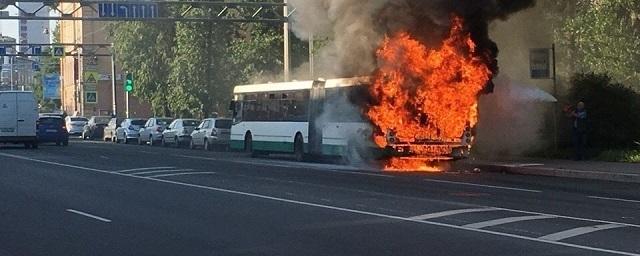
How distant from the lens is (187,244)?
1302 cm

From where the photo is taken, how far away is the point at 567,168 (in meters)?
27.1

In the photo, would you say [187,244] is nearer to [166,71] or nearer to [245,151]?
[245,151]

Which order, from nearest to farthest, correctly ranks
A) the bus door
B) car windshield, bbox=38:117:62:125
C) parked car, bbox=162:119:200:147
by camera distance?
the bus door < car windshield, bbox=38:117:62:125 < parked car, bbox=162:119:200:147

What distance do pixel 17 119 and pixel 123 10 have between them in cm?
875

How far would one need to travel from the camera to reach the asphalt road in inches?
497

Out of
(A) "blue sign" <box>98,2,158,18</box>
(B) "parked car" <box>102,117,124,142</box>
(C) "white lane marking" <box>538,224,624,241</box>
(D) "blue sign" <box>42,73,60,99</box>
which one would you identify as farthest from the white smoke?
(D) "blue sign" <box>42,73,60,99</box>

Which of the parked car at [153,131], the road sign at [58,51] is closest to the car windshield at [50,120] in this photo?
the parked car at [153,131]

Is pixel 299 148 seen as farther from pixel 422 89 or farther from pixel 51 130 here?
pixel 51 130

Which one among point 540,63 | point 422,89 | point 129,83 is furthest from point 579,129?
point 129,83

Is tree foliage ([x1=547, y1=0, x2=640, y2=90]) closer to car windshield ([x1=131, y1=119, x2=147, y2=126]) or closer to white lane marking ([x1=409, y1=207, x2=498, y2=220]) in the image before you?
white lane marking ([x1=409, y1=207, x2=498, y2=220])

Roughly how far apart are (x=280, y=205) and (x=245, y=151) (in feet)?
70.2

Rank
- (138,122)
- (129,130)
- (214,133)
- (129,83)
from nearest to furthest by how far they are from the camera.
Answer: (214,133)
(129,130)
(138,122)
(129,83)

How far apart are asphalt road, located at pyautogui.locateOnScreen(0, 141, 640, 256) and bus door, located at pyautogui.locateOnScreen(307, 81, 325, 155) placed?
5.73 meters

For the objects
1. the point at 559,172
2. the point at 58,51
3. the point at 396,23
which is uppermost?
the point at 58,51
